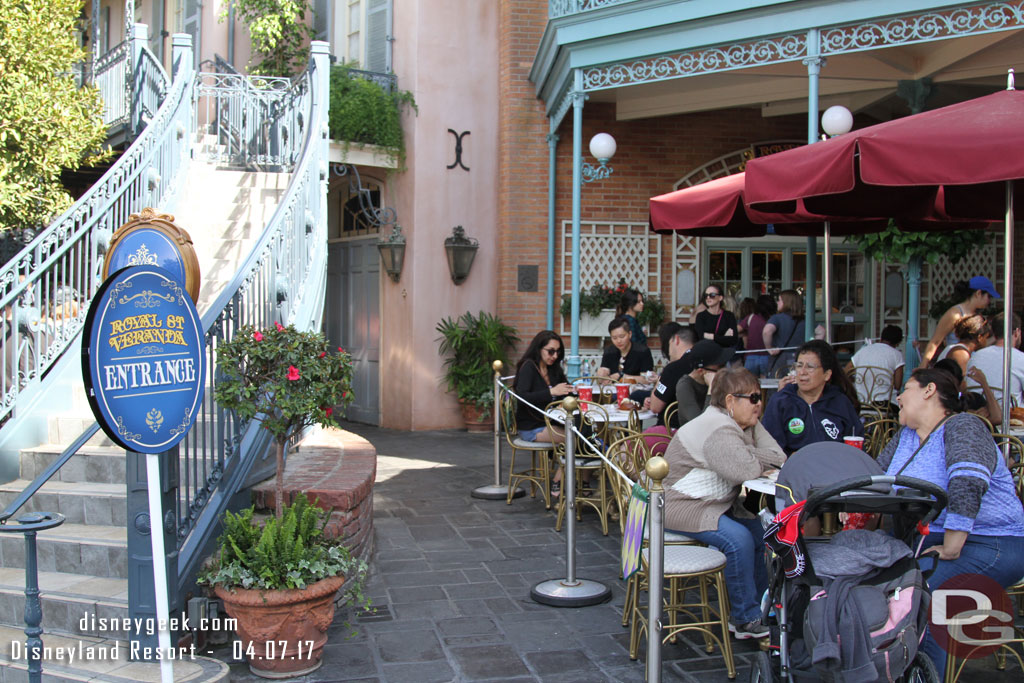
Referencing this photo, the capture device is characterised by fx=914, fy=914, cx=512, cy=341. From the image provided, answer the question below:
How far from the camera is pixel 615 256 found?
11688mm

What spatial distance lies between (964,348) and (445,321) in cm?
664

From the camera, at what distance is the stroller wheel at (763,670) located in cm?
332

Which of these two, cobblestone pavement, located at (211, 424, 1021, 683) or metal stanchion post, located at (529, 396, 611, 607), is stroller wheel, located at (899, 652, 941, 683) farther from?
metal stanchion post, located at (529, 396, 611, 607)

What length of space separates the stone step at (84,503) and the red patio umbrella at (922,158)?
403 centimetres

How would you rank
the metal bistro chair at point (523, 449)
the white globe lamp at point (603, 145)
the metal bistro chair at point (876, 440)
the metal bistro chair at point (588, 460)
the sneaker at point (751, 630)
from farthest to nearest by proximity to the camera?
the white globe lamp at point (603, 145), the metal bistro chair at point (523, 449), the metal bistro chair at point (588, 460), the metal bistro chair at point (876, 440), the sneaker at point (751, 630)

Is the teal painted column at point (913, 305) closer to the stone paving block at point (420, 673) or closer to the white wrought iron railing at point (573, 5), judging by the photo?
the white wrought iron railing at point (573, 5)

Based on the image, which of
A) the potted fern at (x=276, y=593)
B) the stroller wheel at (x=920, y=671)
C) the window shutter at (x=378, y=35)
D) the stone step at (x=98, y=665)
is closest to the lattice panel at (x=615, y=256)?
the window shutter at (x=378, y=35)

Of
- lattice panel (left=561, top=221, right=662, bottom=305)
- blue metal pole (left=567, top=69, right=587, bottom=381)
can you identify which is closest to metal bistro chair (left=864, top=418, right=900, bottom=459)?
blue metal pole (left=567, top=69, right=587, bottom=381)

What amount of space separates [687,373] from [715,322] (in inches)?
129

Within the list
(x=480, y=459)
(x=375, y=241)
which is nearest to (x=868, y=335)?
(x=480, y=459)

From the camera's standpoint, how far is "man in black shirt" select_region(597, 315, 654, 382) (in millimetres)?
8317

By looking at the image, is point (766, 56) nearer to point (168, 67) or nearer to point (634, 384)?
point (634, 384)

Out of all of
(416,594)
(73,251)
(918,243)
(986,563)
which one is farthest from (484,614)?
(918,243)

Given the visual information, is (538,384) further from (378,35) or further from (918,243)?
(378,35)
